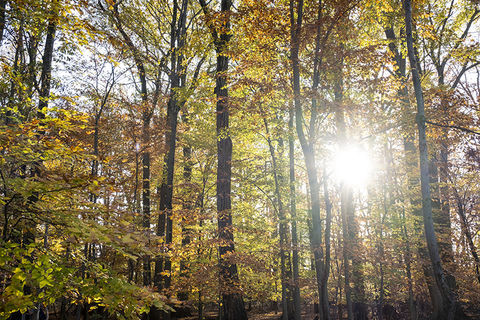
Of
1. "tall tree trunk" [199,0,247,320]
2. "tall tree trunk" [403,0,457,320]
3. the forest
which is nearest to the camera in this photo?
the forest

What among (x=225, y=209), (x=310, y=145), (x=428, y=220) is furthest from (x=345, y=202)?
(x=225, y=209)

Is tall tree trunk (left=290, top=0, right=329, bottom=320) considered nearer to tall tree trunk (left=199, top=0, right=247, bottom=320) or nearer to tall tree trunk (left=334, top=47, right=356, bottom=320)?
tall tree trunk (left=334, top=47, right=356, bottom=320)

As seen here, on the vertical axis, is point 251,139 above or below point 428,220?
above

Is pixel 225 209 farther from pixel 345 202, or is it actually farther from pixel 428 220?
pixel 428 220

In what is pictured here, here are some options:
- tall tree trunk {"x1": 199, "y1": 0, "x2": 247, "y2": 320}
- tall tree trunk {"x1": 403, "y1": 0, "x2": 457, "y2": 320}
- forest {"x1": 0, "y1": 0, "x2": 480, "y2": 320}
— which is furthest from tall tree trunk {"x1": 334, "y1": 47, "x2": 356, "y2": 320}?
tall tree trunk {"x1": 199, "y1": 0, "x2": 247, "y2": 320}

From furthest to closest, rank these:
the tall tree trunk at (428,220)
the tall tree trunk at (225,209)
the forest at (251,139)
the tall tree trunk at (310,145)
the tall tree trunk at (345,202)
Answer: the tall tree trunk at (345,202)
the tall tree trunk at (225,209)
the tall tree trunk at (310,145)
the tall tree trunk at (428,220)
the forest at (251,139)

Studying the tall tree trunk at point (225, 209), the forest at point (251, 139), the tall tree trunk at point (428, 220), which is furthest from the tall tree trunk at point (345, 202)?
the tall tree trunk at point (225, 209)

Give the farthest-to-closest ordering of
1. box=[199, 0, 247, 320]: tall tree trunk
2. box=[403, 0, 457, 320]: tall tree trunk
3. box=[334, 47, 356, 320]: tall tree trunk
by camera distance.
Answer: box=[334, 47, 356, 320]: tall tree trunk, box=[199, 0, 247, 320]: tall tree trunk, box=[403, 0, 457, 320]: tall tree trunk

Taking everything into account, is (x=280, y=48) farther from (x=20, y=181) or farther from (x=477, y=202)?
(x=477, y=202)

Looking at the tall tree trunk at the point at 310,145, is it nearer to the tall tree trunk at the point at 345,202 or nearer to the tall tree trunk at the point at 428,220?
the tall tree trunk at the point at 345,202

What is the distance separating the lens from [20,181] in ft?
9.57

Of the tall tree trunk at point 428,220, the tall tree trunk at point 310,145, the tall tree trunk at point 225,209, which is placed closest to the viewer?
the tall tree trunk at point 428,220

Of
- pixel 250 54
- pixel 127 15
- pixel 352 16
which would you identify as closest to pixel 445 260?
pixel 352 16

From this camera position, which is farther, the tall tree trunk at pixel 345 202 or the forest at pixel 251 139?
the tall tree trunk at pixel 345 202
